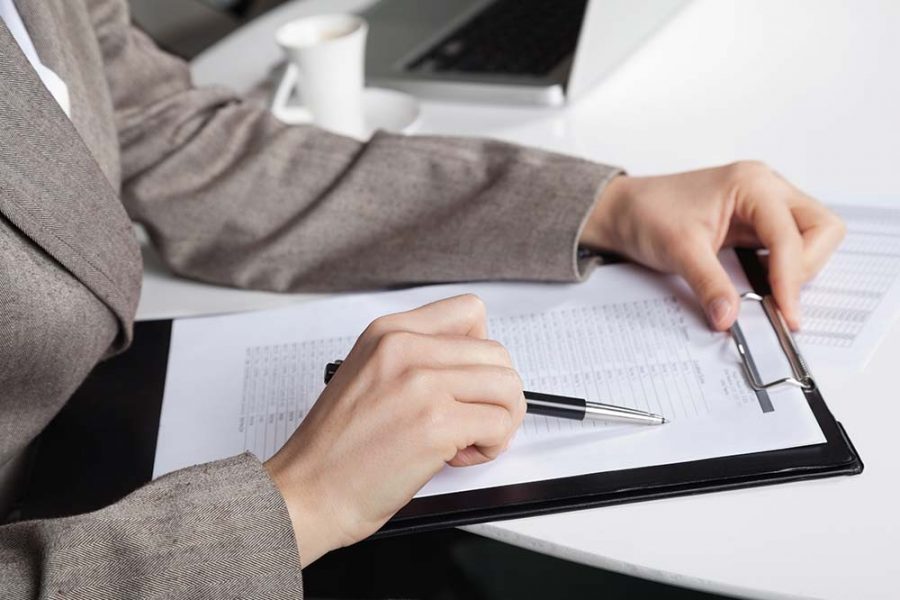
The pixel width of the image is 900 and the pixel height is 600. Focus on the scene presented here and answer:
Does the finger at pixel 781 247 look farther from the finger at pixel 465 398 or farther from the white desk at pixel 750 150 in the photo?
the finger at pixel 465 398

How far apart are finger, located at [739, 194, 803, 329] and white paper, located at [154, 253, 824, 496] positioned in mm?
21

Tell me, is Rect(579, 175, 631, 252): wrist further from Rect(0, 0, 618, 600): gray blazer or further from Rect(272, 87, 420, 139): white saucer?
Rect(272, 87, 420, 139): white saucer

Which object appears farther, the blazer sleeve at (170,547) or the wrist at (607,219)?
the wrist at (607,219)

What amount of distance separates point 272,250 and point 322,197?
64mm

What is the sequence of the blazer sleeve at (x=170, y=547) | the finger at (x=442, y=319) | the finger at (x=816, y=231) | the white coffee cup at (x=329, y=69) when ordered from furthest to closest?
the white coffee cup at (x=329, y=69)
the finger at (x=816, y=231)
the finger at (x=442, y=319)
the blazer sleeve at (x=170, y=547)

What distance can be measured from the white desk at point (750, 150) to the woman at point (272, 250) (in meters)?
0.07

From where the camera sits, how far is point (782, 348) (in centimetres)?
66

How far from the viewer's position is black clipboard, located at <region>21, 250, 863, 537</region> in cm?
58

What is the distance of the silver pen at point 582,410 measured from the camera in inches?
24.2

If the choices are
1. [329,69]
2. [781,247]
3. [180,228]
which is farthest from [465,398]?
[329,69]

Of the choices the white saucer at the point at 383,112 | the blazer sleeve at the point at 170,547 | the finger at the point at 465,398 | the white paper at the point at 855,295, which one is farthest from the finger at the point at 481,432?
the white saucer at the point at 383,112

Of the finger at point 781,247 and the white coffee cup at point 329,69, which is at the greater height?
the finger at point 781,247

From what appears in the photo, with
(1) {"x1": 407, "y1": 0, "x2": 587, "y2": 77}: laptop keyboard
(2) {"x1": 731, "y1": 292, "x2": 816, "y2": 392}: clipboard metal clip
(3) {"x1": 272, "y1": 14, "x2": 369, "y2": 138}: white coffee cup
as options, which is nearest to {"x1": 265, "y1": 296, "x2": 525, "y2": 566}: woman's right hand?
(2) {"x1": 731, "y1": 292, "x2": 816, "y2": 392}: clipboard metal clip

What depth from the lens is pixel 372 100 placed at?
110 cm
